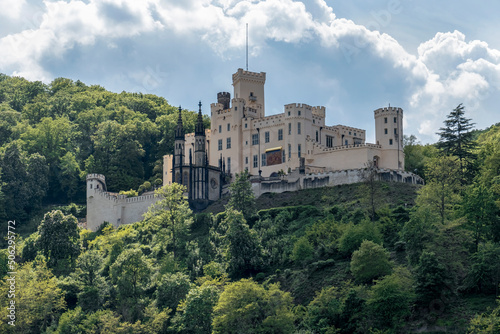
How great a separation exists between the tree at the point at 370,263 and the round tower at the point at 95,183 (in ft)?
143

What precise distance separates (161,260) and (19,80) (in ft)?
274

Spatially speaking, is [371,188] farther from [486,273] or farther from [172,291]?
[172,291]

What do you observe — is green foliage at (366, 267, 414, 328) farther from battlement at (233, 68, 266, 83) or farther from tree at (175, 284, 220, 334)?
battlement at (233, 68, 266, 83)

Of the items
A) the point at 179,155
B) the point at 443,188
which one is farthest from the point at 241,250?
the point at 179,155

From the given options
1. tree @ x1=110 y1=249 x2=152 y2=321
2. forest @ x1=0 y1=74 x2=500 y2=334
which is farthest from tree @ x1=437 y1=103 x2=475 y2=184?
tree @ x1=110 y1=249 x2=152 y2=321

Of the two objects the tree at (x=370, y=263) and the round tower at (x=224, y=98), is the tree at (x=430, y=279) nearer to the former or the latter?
the tree at (x=370, y=263)

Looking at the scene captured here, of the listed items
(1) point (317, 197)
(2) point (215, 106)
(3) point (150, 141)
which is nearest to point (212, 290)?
(1) point (317, 197)

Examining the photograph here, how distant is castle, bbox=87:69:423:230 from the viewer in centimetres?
9762

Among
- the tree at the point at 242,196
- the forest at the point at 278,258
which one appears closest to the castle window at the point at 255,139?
the forest at the point at 278,258

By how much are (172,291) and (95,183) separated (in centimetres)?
3253

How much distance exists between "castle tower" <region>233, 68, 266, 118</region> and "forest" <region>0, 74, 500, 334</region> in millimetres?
15492

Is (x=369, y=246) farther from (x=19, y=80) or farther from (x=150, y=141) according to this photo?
(x=19, y=80)

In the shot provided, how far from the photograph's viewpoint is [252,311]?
220 ft

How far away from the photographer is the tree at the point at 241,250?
79.6m
